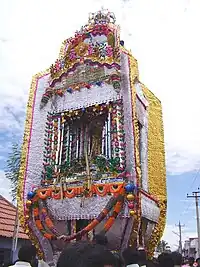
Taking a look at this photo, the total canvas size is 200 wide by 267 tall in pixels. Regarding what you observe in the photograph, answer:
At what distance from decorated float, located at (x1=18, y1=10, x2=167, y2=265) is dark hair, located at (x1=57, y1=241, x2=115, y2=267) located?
267 inches

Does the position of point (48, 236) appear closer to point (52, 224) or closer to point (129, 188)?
point (52, 224)

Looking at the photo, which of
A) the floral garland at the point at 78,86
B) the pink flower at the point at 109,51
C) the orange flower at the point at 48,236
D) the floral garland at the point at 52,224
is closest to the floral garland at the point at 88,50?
the pink flower at the point at 109,51

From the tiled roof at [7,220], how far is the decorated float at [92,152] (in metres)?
3.45

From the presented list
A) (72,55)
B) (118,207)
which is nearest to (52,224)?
(118,207)

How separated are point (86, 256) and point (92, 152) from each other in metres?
8.81

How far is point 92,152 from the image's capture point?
1035 cm

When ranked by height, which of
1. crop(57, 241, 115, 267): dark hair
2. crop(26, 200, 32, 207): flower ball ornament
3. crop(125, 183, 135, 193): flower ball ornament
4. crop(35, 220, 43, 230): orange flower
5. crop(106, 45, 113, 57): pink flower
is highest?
crop(106, 45, 113, 57): pink flower

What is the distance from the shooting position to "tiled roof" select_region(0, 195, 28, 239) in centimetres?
1271

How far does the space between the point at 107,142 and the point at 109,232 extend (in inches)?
88.6

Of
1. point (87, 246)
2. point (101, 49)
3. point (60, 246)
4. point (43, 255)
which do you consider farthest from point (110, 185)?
point (87, 246)

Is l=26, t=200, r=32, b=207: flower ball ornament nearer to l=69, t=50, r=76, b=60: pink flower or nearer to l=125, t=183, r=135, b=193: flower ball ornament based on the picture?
l=125, t=183, r=135, b=193: flower ball ornament

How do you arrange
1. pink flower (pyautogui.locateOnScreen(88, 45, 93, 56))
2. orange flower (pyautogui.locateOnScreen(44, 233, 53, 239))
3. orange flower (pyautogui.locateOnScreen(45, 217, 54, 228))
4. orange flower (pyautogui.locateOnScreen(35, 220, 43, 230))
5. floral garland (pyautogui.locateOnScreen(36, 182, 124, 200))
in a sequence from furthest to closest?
pink flower (pyautogui.locateOnScreen(88, 45, 93, 56)), orange flower (pyautogui.locateOnScreen(35, 220, 43, 230)), orange flower (pyautogui.locateOnScreen(45, 217, 54, 228)), orange flower (pyautogui.locateOnScreen(44, 233, 53, 239)), floral garland (pyautogui.locateOnScreen(36, 182, 124, 200))

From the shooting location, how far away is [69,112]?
10352 millimetres

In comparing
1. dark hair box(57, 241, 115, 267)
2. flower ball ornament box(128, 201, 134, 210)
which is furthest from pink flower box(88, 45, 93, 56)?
dark hair box(57, 241, 115, 267)
